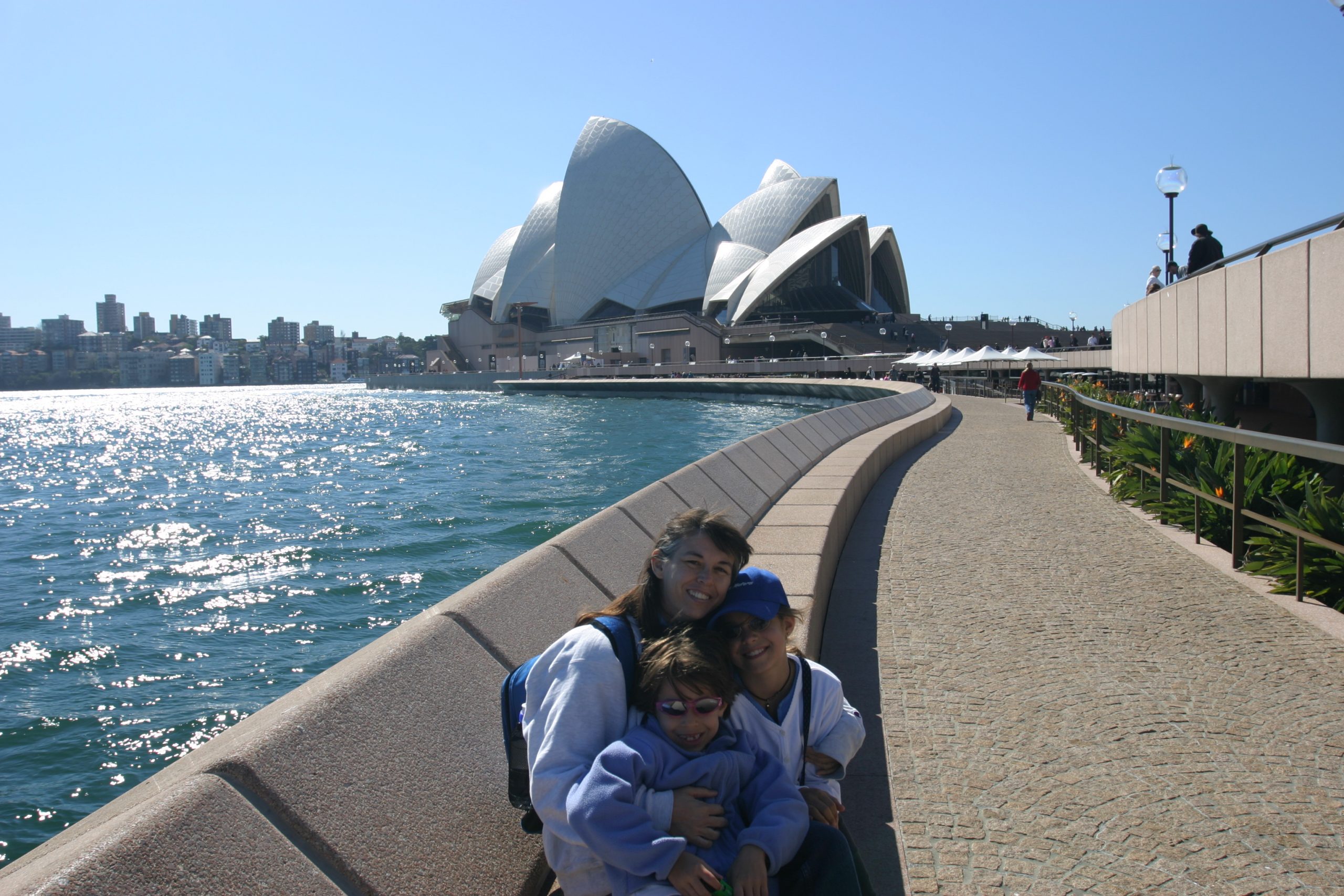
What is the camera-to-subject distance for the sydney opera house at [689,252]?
2625 inches

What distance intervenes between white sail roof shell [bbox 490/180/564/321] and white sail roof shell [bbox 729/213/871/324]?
2415 centimetres

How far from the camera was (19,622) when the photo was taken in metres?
8.88

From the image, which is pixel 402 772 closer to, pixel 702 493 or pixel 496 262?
pixel 702 493

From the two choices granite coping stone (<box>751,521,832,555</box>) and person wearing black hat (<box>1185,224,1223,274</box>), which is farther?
person wearing black hat (<box>1185,224,1223,274</box>)

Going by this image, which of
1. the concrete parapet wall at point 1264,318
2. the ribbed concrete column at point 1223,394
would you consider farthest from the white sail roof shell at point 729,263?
the concrete parapet wall at point 1264,318

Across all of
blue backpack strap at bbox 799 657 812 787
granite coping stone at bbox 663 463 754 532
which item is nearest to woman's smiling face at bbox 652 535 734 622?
blue backpack strap at bbox 799 657 812 787

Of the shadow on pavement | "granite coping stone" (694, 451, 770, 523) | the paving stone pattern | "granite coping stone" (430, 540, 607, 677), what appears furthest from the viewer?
"granite coping stone" (694, 451, 770, 523)

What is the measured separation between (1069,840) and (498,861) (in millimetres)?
1599

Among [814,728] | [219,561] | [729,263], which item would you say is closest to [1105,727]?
[814,728]

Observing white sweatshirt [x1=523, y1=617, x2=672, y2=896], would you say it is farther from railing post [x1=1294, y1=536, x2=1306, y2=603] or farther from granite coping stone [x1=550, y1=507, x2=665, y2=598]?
railing post [x1=1294, y1=536, x2=1306, y2=603]

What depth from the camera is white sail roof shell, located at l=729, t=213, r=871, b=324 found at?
62719 mm

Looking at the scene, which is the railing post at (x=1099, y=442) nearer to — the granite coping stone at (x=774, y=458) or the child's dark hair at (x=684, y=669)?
the granite coping stone at (x=774, y=458)

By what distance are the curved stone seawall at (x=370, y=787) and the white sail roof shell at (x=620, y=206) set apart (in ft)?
229

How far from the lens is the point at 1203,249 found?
11.1 meters
